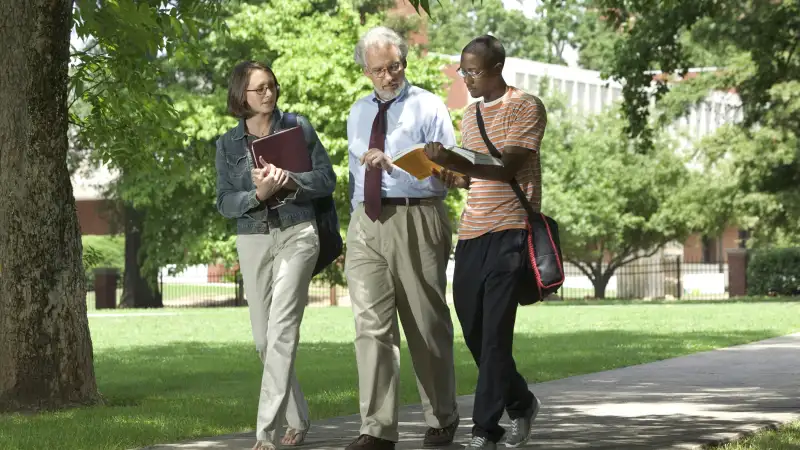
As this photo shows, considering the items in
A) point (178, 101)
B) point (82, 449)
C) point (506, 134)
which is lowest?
point (82, 449)

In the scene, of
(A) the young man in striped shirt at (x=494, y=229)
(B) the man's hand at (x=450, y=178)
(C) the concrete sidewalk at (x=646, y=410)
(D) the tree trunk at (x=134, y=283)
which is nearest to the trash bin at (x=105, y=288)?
(D) the tree trunk at (x=134, y=283)

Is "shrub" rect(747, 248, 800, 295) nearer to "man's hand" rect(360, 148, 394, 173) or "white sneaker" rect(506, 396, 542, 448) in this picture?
"white sneaker" rect(506, 396, 542, 448)

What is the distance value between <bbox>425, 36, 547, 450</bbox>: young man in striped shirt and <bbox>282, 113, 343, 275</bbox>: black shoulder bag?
0.75m

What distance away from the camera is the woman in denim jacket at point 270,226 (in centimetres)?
723

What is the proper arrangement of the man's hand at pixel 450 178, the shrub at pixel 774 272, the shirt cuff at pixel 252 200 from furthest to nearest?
the shrub at pixel 774 272 → the shirt cuff at pixel 252 200 → the man's hand at pixel 450 178

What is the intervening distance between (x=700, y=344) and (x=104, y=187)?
30892 mm

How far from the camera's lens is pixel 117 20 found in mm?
12875

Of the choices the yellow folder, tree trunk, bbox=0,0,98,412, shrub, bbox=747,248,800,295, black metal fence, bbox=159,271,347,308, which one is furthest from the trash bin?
the yellow folder

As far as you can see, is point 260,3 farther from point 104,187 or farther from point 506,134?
point 506,134

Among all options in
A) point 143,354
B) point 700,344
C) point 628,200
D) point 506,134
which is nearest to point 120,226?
point 628,200

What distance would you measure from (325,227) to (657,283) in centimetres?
4970

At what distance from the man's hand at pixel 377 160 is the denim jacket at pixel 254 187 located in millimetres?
425

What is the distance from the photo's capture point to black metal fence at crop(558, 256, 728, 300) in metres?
54.7

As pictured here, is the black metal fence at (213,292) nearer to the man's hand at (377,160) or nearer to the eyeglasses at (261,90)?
the eyeglasses at (261,90)
